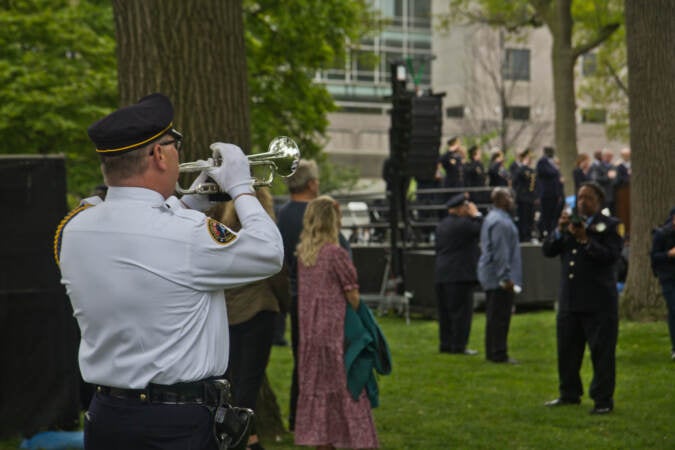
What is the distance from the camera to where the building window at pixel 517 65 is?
51400 mm

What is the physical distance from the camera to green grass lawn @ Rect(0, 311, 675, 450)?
28.7 feet

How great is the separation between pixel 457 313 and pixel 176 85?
24.3 ft

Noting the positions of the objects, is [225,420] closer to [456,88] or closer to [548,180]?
[548,180]

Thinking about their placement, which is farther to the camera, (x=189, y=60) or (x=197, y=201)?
(x=189, y=60)

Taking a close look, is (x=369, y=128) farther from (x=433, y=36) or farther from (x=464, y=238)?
(x=464, y=238)

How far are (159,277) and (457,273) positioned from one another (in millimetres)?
10867

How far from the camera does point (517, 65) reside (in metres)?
56.7

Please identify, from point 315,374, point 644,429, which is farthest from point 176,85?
point 644,429

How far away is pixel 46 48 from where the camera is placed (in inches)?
1168

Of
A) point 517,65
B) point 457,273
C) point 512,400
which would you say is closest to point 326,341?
point 512,400

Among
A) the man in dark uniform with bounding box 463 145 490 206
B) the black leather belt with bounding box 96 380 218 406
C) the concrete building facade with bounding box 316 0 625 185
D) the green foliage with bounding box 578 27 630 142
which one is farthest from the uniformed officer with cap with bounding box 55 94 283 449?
the concrete building facade with bounding box 316 0 625 185

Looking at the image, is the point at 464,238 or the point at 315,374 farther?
the point at 464,238

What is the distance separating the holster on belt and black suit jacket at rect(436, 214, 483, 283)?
1052cm

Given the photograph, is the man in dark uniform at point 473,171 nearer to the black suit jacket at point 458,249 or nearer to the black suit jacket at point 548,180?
the black suit jacket at point 548,180
